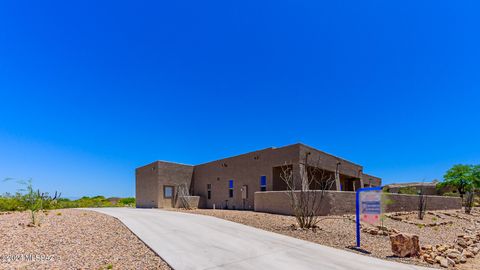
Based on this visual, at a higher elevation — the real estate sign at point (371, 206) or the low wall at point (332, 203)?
the real estate sign at point (371, 206)

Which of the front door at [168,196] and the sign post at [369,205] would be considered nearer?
the sign post at [369,205]

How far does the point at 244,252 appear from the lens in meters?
7.30

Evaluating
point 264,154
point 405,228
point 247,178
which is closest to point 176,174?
point 247,178

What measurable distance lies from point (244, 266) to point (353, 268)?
7.69 ft

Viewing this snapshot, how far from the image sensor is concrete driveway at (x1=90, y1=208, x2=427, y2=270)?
633 cm

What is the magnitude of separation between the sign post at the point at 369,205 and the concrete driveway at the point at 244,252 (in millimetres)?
1620

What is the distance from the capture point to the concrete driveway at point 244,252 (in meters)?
6.33

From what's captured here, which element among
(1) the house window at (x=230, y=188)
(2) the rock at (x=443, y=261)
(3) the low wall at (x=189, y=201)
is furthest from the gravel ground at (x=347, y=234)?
(3) the low wall at (x=189, y=201)

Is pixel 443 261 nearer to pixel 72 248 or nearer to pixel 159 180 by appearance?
pixel 72 248

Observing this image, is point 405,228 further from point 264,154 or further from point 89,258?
point 89,258

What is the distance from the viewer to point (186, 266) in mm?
6055

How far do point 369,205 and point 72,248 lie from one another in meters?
8.37

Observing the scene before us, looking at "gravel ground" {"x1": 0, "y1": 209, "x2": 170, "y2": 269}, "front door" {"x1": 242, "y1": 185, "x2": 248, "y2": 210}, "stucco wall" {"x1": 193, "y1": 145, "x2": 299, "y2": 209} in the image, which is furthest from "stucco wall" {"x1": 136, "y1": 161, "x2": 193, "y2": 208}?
"gravel ground" {"x1": 0, "y1": 209, "x2": 170, "y2": 269}

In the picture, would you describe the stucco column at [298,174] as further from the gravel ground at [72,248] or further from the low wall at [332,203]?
the gravel ground at [72,248]
